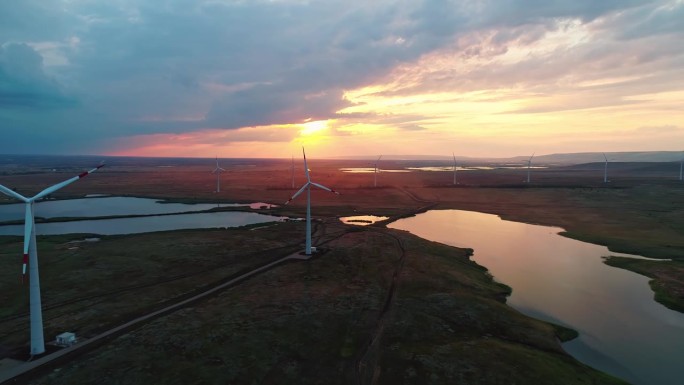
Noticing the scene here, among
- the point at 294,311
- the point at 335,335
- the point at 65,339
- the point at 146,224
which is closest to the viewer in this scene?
the point at 65,339

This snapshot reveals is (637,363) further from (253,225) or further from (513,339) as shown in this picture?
(253,225)

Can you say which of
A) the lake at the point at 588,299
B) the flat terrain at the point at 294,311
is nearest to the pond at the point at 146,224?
the flat terrain at the point at 294,311

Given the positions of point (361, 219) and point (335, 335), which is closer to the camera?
point (335, 335)

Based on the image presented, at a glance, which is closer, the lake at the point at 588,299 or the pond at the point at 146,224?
the lake at the point at 588,299

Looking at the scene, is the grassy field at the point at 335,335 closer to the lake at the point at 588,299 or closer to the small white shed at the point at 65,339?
the small white shed at the point at 65,339

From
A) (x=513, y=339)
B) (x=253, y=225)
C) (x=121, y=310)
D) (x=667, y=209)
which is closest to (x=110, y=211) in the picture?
(x=253, y=225)

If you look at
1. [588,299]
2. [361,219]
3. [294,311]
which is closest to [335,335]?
[294,311]

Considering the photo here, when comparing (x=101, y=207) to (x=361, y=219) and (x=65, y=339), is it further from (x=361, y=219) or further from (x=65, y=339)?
(x=65, y=339)

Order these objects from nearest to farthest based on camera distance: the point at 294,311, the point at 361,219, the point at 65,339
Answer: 1. the point at 65,339
2. the point at 294,311
3. the point at 361,219
